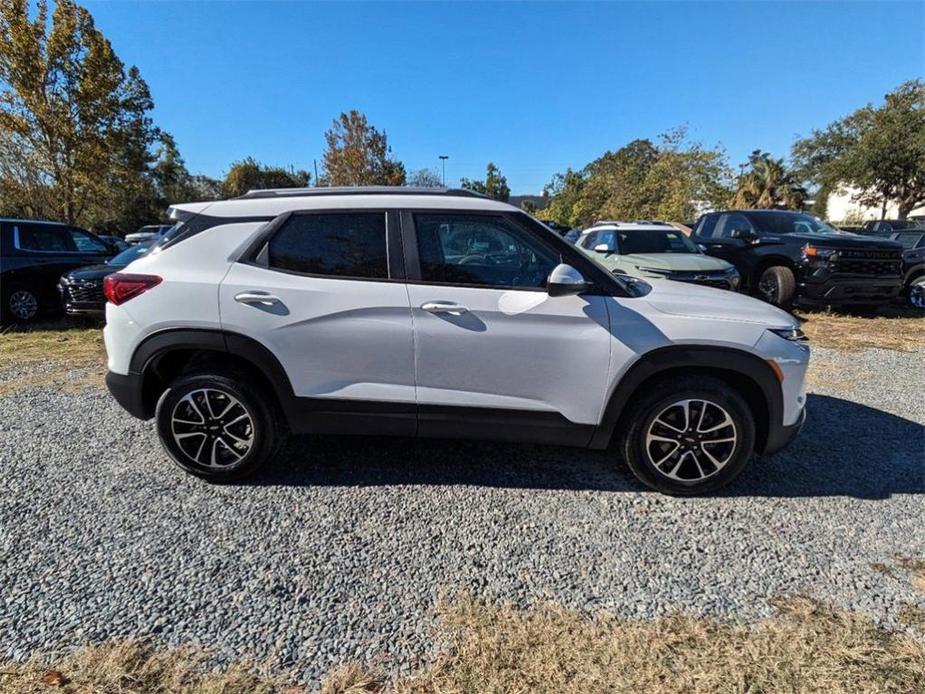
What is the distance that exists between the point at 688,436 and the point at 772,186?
49.6 meters

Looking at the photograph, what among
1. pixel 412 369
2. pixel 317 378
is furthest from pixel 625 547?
pixel 317 378

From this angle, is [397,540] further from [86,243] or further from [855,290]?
[86,243]

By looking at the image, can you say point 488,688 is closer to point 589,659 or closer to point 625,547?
point 589,659

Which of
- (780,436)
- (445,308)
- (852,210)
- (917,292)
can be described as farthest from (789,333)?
(852,210)

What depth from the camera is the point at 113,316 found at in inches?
121

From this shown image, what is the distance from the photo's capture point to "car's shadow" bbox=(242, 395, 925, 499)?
10.5 ft

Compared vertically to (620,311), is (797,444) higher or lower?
lower

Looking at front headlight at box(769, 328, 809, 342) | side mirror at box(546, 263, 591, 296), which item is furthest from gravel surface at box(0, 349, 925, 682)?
side mirror at box(546, 263, 591, 296)

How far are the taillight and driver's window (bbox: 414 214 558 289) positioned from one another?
5.51ft

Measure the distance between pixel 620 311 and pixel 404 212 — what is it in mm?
1448

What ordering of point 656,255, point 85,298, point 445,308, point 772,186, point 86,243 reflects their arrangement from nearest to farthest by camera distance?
point 445,308
point 85,298
point 656,255
point 86,243
point 772,186

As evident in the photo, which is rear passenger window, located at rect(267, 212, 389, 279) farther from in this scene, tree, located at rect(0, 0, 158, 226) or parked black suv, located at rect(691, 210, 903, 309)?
tree, located at rect(0, 0, 158, 226)

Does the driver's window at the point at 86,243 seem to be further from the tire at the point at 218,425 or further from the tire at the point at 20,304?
the tire at the point at 218,425

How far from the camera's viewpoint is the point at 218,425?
311 cm
